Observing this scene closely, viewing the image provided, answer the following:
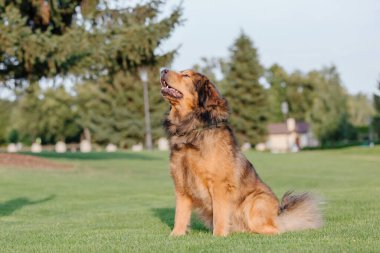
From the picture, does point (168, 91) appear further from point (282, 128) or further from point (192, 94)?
point (282, 128)

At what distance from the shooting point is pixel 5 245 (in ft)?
24.9

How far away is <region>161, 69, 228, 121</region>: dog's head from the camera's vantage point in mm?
7938

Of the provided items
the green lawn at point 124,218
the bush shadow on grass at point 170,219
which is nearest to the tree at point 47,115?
the green lawn at point 124,218

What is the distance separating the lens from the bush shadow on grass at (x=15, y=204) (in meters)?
13.6

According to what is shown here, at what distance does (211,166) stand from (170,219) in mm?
3242

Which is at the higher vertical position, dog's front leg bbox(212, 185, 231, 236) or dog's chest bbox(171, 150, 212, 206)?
dog's chest bbox(171, 150, 212, 206)

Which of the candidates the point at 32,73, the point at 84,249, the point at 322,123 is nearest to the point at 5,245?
the point at 84,249

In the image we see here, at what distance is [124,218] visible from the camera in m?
11.5

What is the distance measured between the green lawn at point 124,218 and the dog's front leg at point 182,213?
0.59 feet

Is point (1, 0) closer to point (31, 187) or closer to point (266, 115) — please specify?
point (31, 187)

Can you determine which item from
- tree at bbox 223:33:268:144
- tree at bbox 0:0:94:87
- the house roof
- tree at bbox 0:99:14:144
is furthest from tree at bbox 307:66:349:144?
tree at bbox 0:0:94:87

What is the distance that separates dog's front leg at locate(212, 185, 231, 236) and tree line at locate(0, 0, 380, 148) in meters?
18.0

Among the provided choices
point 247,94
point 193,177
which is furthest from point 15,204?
point 247,94

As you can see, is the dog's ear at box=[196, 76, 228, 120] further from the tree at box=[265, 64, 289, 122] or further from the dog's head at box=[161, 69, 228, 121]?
the tree at box=[265, 64, 289, 122]
